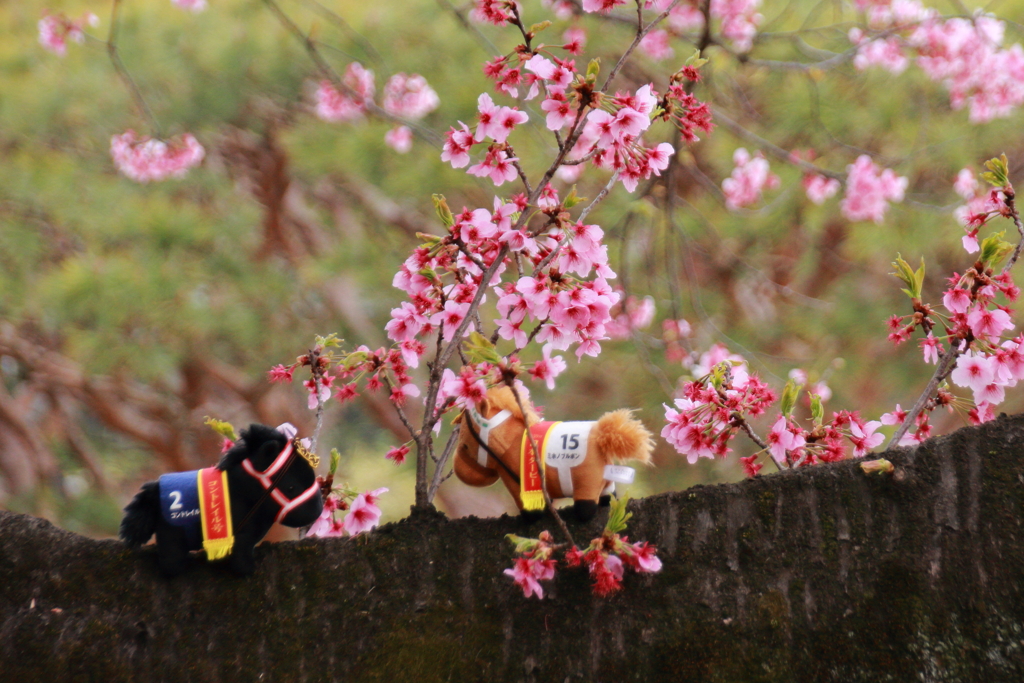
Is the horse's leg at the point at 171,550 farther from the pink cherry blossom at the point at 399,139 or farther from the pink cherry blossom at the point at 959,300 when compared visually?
the pink cherry blossom at the point at 399,139

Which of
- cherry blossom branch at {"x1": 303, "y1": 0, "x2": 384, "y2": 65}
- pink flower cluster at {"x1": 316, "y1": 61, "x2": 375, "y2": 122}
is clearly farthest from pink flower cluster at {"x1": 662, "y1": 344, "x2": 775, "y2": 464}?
pink flower cluster at {"x1": 316, "y1": 61, "x2": 375, "y2": 122}

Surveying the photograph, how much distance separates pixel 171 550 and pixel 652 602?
458 mm

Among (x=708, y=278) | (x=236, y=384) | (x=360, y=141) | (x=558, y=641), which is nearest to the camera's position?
(x=558, y=641)

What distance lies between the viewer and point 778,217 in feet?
9.93

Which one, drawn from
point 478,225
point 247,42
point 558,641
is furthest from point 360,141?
point 558,641

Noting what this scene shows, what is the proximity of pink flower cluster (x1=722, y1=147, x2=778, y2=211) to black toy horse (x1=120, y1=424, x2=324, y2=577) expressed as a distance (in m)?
2.57

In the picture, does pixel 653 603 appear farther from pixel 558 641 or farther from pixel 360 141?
pixel 360 141

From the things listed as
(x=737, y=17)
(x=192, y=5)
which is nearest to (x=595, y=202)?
(x=737, y=17)

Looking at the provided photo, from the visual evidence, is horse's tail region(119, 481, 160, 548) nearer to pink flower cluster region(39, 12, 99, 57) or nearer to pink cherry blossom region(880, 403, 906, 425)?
pink cherry blossom region(880, 403, 906, 425)

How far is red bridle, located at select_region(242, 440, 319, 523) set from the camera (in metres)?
0.78

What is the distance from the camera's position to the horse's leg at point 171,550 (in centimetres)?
71

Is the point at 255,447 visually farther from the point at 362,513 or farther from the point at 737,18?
the point at 737,18

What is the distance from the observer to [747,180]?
3.07 m

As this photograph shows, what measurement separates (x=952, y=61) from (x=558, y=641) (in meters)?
3.28
